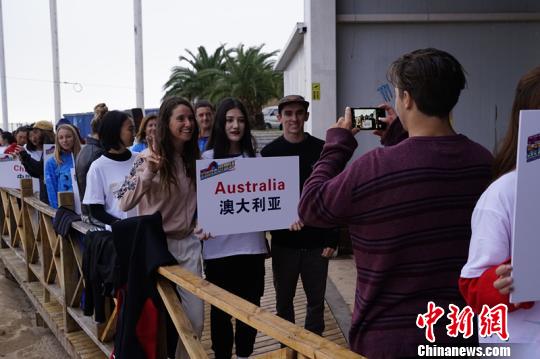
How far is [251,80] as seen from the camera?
24797 mm

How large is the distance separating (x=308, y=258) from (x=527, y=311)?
199 centimetres

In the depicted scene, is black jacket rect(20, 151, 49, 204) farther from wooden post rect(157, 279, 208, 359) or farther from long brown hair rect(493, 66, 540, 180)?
long brown hair rect(493, 66, 540, 180)

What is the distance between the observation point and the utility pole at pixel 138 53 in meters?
11.2

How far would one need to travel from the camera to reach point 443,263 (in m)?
1.44

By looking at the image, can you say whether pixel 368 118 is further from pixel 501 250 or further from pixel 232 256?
pixel 232 256

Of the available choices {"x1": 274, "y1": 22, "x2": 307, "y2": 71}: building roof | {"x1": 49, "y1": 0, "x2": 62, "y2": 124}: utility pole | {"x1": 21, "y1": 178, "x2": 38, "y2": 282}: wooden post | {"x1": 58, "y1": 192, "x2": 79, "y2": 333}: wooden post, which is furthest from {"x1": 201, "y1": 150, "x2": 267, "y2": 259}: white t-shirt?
{"x1": 49, "y1": 0, "x2": 62, "y2": 124}: utility pole

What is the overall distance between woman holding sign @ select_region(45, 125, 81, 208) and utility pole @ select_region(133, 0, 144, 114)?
21.7ft

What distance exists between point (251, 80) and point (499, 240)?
24144 millimetres

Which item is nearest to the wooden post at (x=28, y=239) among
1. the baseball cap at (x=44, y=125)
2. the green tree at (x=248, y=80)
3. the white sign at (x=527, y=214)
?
the baseball cap at (x=44, y=125)

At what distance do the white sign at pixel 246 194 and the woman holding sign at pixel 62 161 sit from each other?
8.29 ft

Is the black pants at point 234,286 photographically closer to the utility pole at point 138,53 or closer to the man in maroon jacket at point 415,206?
the man in maroon jacket at point 415,206

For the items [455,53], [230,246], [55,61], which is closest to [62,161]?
[230,246]

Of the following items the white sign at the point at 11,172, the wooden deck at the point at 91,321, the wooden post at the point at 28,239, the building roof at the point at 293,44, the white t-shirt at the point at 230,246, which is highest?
the building roof at the point at 293,44

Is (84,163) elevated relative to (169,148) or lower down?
lower down
